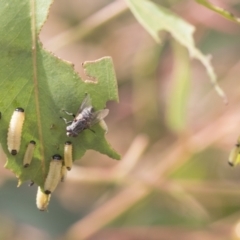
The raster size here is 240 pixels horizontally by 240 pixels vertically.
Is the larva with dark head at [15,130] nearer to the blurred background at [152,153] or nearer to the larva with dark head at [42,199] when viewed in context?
the larva with dark head at [42,199]

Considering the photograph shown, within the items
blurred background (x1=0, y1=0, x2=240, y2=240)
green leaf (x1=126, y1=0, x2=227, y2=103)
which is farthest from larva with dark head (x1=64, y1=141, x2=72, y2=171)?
blurred background (x1=0, y1=0, x2=240, y2=240)

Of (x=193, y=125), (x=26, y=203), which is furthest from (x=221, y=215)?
(x=26, y=203)

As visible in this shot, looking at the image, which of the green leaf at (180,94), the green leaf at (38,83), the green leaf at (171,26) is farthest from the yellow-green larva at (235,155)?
the green leaf at (180,94)

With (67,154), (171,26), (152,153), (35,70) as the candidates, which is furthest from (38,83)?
(152,153)

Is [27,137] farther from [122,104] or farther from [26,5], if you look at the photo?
[122,104]

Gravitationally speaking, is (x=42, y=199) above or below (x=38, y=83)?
below

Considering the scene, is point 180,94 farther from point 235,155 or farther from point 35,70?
point 35,70
